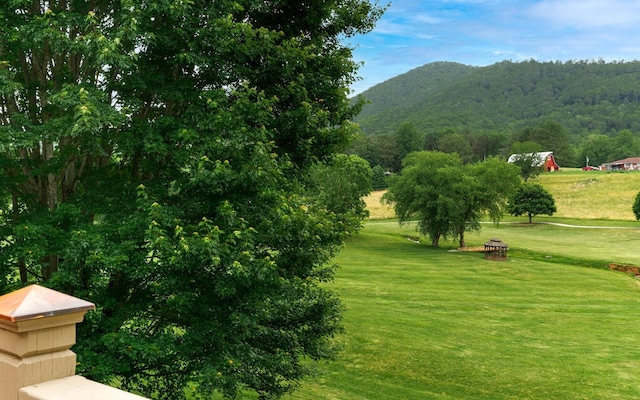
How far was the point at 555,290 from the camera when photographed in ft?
114

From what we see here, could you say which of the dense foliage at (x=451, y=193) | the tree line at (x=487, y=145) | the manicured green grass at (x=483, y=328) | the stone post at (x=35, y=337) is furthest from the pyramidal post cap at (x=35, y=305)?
the tree line at (x=487, y=145)

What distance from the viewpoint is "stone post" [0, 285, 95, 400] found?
2.47 meters

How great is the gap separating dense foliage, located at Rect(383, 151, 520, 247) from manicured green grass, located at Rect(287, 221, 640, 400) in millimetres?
4452

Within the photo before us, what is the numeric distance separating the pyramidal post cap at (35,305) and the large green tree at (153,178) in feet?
15.5

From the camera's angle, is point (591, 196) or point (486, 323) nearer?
point (486, 323)

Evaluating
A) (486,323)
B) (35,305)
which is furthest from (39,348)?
(486,323)

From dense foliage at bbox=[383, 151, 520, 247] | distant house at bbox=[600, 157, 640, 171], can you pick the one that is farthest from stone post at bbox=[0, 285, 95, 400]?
distant house at bbox=[600, 157, 640, 171]

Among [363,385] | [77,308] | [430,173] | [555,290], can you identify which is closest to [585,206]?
[430,173]

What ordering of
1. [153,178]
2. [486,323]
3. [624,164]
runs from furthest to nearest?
[624,164] < [486,323] < [153,178]

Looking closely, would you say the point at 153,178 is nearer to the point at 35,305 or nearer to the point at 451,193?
the point at 35,305

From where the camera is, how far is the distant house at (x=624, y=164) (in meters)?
139

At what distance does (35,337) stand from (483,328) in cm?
2451

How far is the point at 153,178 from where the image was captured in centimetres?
965

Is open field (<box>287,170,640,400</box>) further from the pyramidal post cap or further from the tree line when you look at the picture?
the tree line
